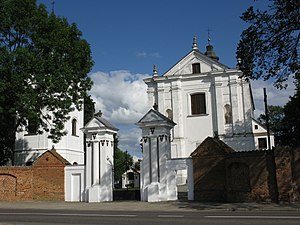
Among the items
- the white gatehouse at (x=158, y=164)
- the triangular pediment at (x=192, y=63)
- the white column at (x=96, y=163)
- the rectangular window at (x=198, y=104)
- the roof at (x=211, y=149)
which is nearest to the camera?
the roof at (x=211, y=149)

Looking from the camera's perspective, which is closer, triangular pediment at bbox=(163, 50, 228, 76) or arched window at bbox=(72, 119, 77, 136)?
arched window at bbox=(72, 119, 77, 136)

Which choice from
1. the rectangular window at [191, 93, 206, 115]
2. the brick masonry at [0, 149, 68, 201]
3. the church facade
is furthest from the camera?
the rectangular window at [191, 93, 206, 115]

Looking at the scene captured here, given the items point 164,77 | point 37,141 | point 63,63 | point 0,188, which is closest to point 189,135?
point 164,77

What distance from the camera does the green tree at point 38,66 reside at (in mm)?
25406

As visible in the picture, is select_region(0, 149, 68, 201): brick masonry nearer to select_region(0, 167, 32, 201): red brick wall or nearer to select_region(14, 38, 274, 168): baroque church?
select_region(0, 167, 32, 201): red brick wall

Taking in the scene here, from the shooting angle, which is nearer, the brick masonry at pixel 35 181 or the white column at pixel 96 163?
the white column at pixel 96 163

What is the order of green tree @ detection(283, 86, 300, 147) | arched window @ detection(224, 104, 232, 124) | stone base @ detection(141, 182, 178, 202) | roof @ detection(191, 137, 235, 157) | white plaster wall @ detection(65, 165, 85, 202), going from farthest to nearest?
arched window @ detection(224, 104, 232, 124), green tree @ detection(283, 86, 300, 147), white plaster wall @ detection(65, 165, 85, 202), stone base @ detection(141, 182, 178, 202), roof @ detection(191, 137, 235, 157)

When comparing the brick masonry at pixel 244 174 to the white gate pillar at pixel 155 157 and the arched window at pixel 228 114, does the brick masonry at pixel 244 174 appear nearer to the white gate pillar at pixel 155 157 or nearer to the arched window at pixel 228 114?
the white gate pillar at pixel 155 157

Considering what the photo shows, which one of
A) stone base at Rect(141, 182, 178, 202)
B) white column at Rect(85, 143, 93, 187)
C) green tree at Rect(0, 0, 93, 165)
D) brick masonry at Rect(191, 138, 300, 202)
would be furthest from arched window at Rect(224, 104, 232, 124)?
white column at Rect(85, 143, 93, 187)

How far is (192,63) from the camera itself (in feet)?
145

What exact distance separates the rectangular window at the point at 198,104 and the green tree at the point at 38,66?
1658 centimetres

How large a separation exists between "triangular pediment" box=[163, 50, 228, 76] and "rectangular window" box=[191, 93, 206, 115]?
2786 millimetres

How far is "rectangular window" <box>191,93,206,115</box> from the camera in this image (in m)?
43.0

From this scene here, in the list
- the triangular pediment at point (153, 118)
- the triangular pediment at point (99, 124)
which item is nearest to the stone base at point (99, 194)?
the triangular pediment at point (99, 124)
